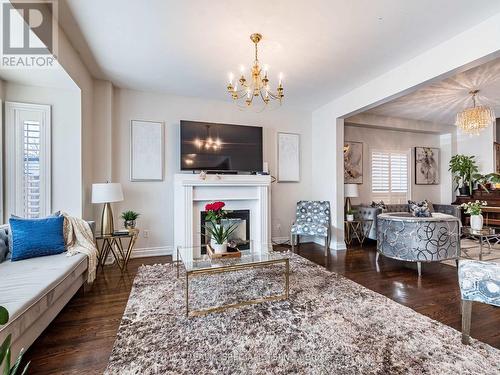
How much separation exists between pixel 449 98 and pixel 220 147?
4.20 m

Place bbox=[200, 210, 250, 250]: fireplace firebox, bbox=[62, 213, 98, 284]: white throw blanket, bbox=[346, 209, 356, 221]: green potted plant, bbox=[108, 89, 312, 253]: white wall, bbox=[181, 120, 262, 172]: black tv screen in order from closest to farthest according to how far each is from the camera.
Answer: bbox=[62, 213, 98, 284]: white throw blanket < bbox=[108, 89, 312, 253]: white wall < bbox=[181, 120, 262, 172]: black tv screen < bbox=[200, 210, 250, 250]: fireplace firebox < bbox=[346, 209, 356, 221]: green potted plant

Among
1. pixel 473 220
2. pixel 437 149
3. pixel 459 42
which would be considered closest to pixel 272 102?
pixel 459 42

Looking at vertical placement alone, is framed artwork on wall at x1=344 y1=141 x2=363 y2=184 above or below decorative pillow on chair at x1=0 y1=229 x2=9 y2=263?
above

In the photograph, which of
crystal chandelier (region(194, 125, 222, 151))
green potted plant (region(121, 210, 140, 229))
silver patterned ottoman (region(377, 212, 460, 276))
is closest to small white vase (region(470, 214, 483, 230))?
silver patterned ottoman (region(377, 212, 460, 276))

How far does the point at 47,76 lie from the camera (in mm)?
2893

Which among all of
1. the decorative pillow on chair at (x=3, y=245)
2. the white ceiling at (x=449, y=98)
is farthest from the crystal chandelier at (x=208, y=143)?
the white ceiling at (x=449, y=98)

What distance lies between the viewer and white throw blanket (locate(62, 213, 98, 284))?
107 inches

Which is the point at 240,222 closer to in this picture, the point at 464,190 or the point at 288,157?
the point at 288,157

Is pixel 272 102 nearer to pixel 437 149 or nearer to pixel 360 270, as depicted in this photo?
pixel 360 270

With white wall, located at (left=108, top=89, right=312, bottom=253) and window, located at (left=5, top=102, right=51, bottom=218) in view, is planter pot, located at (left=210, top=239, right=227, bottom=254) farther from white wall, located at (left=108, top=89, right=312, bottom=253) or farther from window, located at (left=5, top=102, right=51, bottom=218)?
window, located at (left=5, top=102, right=51, bottom=218)

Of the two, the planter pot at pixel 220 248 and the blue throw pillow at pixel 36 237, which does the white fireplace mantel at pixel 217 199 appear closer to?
the planter pot at pixel 220 248

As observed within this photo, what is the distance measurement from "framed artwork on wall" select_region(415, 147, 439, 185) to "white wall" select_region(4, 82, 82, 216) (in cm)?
715

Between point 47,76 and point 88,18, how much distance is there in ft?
3.23

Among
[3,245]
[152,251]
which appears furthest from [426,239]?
[3,245]
